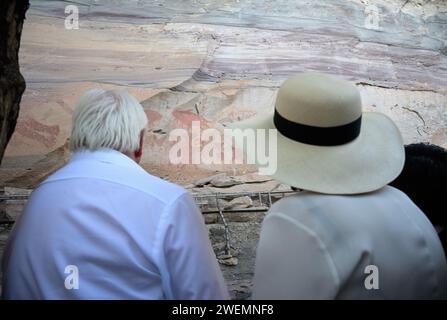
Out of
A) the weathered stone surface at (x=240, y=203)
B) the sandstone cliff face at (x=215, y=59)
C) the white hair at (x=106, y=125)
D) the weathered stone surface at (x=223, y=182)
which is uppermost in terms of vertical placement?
the white hair at (x=106, y=125)

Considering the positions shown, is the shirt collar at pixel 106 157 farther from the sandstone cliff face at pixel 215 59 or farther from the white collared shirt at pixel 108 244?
the sandstone cliff face at pixel 215 59

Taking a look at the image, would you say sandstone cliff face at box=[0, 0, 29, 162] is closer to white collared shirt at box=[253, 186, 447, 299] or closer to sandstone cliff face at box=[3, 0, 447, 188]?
white collared shirt at box=[253, 186, 447, 299]

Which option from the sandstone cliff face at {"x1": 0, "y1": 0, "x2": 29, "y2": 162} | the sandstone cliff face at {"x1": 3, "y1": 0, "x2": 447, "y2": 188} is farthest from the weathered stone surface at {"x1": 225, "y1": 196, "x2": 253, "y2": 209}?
the sandstone cliff face at {"x1": 0, "y1": 0, "x2": 29, "y2": 162}

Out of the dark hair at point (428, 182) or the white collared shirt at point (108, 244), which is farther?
the dark hair at point (428, 182)

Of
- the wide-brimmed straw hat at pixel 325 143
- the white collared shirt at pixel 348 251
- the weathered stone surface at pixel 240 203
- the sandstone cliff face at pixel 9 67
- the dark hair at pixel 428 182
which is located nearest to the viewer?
the white collared shirt at pixel 348 251

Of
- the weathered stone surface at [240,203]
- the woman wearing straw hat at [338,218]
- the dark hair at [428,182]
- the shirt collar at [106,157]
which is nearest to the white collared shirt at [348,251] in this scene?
the woman wearing straw hat at [338,218]

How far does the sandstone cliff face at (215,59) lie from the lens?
4035 millimetres

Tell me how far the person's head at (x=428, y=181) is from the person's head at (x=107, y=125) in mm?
715

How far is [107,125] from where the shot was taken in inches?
57.1

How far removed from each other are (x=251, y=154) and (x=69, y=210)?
1.50ft

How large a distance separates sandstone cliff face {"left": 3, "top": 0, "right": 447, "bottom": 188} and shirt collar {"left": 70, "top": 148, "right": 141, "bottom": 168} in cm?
249
